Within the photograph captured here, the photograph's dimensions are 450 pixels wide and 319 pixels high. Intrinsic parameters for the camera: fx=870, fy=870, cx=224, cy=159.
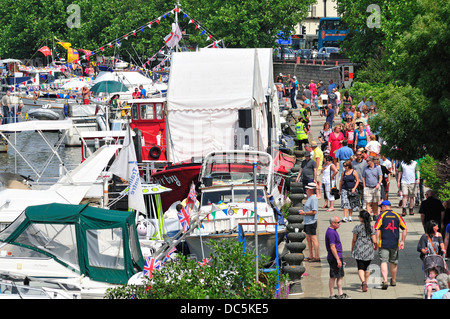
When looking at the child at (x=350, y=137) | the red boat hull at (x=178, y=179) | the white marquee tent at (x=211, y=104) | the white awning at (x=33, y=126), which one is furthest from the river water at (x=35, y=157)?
the child at (x=350, y=137)

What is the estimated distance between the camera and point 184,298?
1105 cm

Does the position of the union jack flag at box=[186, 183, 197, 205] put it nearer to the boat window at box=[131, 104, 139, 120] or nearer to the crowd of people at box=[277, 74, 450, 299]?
the crowd of people at box=[277, 74, 450, 299]

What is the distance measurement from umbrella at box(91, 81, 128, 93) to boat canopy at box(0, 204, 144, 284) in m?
36.6

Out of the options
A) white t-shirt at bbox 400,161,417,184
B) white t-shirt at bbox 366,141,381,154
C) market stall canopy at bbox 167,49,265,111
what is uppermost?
market stall canopy at bbox 167,49,265,111

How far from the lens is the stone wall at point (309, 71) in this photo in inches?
2561

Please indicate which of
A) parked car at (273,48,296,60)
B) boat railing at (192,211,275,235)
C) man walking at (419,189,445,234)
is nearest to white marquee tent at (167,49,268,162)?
boat railing at (192,211,275,235)

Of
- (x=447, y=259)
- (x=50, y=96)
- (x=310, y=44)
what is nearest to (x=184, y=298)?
(x=447, y=259)

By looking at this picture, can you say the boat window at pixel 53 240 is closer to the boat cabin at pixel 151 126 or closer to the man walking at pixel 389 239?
the man walking at pixel 389 239

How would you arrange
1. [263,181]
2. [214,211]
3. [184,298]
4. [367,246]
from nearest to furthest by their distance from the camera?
[184,298]
[367,246]
[214,211]
[263,181]

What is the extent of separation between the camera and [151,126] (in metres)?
28.1

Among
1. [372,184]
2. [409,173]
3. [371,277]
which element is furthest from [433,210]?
[409,173]

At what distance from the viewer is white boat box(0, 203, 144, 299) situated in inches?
604
